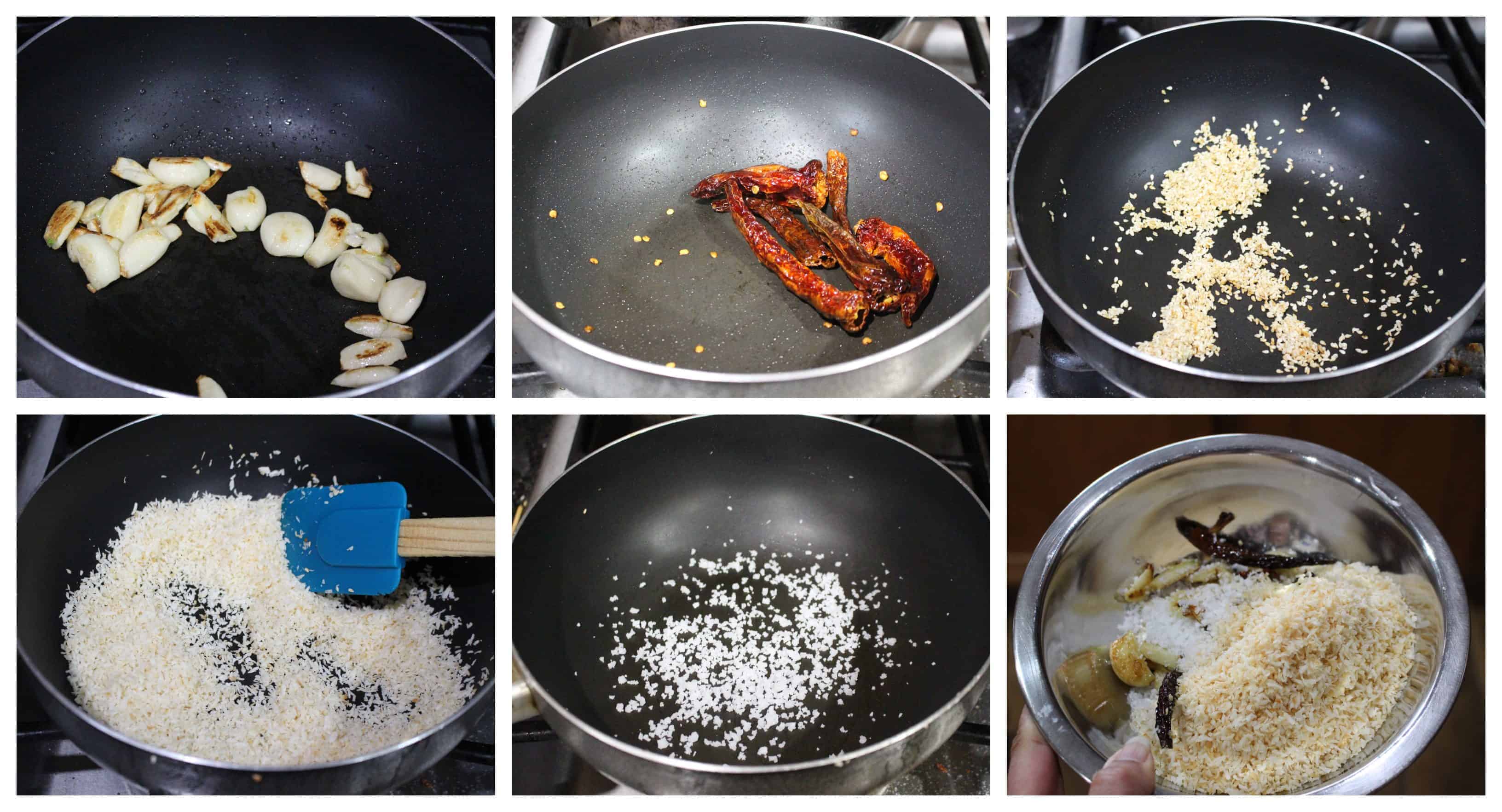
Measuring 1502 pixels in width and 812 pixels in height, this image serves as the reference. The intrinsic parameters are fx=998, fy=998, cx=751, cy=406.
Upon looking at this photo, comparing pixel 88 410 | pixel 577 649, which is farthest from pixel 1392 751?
pixel 88 410

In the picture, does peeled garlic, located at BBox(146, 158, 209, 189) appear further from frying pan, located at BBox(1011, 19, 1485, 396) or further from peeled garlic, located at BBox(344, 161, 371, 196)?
frying pan, located at BBox(1011, 19, 1485, 396)

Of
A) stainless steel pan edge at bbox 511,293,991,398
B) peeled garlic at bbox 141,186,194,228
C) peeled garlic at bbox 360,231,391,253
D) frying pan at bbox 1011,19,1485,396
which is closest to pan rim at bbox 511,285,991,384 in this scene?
stainless steel pan edge at bbox 511,293,991,398

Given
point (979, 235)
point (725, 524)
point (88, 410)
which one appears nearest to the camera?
point (88, 410)

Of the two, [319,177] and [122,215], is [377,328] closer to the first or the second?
[319,177]

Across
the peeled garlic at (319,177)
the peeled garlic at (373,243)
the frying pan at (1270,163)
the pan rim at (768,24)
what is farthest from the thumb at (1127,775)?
the peeled garlic at (319,177)

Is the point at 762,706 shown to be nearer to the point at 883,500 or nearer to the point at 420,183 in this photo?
the point at 883,500

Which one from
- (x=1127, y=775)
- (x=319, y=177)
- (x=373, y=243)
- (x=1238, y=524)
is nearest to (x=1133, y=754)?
(x=1127, y=775)
